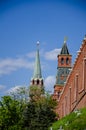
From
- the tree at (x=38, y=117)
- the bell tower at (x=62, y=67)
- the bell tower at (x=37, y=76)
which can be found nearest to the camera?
the tree at (x=38, y=117)

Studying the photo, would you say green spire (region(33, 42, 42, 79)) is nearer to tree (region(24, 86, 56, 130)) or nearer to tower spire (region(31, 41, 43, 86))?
tower spire (region(31, 41, 43, 86))

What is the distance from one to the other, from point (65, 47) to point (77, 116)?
8015 cm

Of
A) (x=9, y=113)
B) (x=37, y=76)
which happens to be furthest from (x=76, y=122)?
(x=37, y=76)

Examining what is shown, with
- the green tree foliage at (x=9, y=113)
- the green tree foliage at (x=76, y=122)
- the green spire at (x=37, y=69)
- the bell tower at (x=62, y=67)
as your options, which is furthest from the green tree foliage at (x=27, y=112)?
the green spire at (x=37, y=69)

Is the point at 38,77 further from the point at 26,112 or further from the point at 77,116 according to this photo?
the point at 77,116

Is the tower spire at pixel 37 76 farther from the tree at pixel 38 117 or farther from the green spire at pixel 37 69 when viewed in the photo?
the tree at pixel 38 117

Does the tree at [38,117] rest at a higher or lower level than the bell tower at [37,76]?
lower

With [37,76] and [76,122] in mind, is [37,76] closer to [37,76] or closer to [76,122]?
[37,76]

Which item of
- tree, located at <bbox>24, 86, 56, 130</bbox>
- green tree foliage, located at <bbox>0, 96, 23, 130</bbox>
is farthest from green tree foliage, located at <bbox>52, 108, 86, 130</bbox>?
green tree foliage, located at <bbox>0, 96, 23, 130</bbox>

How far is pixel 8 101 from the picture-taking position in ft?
178

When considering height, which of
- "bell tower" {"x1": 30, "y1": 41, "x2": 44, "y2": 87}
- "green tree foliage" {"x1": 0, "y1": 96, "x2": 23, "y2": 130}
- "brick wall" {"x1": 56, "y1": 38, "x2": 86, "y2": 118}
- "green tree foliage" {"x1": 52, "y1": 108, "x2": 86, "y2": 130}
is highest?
"bell tower" {"x1": 30, "y1": 41, "x2": 44, "y2": 87}

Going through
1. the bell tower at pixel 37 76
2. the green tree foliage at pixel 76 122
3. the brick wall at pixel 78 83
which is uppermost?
the bell tower at pixel 37 76

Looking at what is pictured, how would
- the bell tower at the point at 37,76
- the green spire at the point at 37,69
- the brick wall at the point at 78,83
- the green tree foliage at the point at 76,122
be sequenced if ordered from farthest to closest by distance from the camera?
the bell tower at the point at 37,76 → the green spire at the point at 37,69 → the brick wall at the point at 78,83 → the green tree foliage at the point at 76,122

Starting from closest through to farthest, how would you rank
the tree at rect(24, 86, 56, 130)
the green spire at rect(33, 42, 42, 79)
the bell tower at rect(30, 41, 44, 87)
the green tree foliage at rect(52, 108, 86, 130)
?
the green tree foliage at rect(52, 108, 86, 130) < the tree at rect(24, 86, 56, 130) < the green spire at rect(33, 42, 42, 79) < the bell tower at rect(30, 41, 44, 87)
